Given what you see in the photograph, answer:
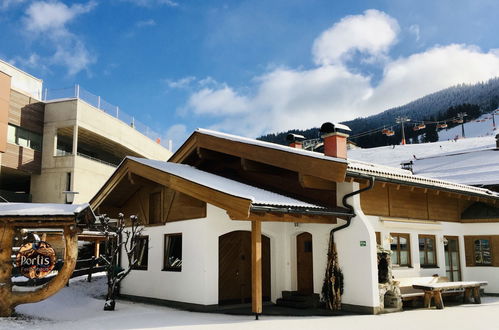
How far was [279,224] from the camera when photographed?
13.2m

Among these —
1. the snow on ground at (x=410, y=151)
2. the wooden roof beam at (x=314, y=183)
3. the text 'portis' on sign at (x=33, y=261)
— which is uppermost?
the snow on ground at (x=410, y=151)

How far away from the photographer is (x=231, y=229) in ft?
40.0

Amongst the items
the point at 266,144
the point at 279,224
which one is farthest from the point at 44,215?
the point at 279,224

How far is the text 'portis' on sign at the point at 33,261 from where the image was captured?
10.3m

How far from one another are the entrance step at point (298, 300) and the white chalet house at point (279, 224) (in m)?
0.06

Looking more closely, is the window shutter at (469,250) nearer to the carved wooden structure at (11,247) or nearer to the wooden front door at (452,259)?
the wooden front door at (452,259)

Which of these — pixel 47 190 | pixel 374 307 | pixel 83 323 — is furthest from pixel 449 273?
pixel 47 190

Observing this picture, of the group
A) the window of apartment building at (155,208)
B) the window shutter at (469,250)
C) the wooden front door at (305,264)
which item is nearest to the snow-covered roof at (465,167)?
the window shutter at (469,250)

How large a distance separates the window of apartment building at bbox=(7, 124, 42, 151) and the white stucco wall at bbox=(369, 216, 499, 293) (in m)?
24.0

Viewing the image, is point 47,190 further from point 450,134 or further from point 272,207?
point 450,134

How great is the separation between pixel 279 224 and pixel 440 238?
533 cm

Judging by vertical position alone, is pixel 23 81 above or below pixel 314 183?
above

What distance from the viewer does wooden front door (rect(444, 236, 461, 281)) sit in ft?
49.3

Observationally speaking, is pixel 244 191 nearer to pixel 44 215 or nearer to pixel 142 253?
pixel 44 215
